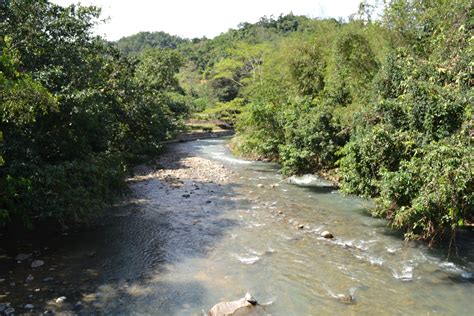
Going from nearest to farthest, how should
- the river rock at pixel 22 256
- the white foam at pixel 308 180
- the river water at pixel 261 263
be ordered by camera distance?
the river water at pixel 261 263 < the river rock at pixel 22 256 < the white foam at pixel 308 180

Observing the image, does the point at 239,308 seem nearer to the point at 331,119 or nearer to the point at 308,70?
the point at 331,119

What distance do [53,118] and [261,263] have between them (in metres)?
7.98

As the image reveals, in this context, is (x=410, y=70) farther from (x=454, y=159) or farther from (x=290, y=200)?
(x=290, y=200)

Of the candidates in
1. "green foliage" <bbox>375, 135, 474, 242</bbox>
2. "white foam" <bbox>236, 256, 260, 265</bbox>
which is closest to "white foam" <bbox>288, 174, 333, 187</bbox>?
"green foliage" <bbox>375, 135, 474, 242</bbox>

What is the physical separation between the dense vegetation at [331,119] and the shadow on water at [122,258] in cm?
116

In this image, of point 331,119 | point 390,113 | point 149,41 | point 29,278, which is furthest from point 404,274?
point 149,41

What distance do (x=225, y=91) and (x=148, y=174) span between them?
4229 centimetres

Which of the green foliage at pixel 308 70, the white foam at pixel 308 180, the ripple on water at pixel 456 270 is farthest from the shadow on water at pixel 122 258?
the green foliage at pixel 308 70

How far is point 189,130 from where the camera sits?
5153cm

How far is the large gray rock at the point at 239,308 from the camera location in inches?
320

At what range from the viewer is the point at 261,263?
10.9m

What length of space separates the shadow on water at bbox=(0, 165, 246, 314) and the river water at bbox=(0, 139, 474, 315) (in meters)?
0.03

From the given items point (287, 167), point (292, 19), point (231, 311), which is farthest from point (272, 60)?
point (292, 19)

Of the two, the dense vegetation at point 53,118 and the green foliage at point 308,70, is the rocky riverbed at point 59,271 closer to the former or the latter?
the dense vegetation at point 53,118
